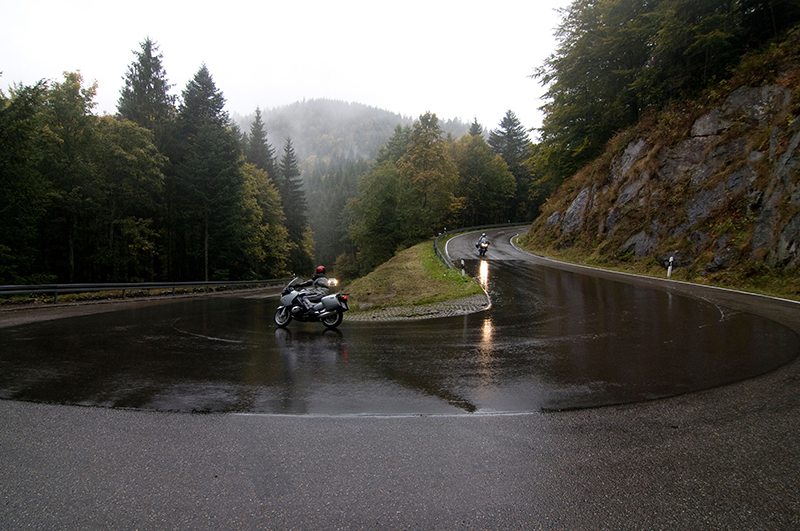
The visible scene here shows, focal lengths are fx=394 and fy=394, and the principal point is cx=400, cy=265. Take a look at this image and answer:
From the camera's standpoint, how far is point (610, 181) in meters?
29.2

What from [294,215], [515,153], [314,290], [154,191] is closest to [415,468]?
[314,290]

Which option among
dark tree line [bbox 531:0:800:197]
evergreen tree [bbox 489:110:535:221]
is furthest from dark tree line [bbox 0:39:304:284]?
evergreen tree [bbox 489:110:535:221]

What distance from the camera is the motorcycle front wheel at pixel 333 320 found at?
10.6 m

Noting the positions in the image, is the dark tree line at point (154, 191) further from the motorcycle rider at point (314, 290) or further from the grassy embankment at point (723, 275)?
the grassy embankment at point (723, 275)

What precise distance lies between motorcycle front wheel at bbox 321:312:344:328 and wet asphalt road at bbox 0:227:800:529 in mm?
6096

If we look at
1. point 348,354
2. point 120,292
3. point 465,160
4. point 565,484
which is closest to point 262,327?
point 348,354

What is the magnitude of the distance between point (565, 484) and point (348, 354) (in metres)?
4.90

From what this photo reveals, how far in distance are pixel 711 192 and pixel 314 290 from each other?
20.8m

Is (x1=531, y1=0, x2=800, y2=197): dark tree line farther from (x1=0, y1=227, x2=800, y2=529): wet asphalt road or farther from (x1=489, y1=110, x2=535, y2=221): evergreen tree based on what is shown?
(x1=489, y1=110, x2=535, y2=221): evergreen tree

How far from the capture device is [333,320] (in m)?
10.7

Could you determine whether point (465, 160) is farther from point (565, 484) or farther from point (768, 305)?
point (565, 484)

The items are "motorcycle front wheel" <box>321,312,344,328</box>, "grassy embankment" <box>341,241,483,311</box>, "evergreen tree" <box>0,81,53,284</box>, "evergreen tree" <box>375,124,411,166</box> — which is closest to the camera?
"motorcycle front wheel" <box>321,312,344,328</box>

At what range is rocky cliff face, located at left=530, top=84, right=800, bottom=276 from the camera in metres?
16.0

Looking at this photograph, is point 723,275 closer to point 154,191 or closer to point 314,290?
point 314,290
